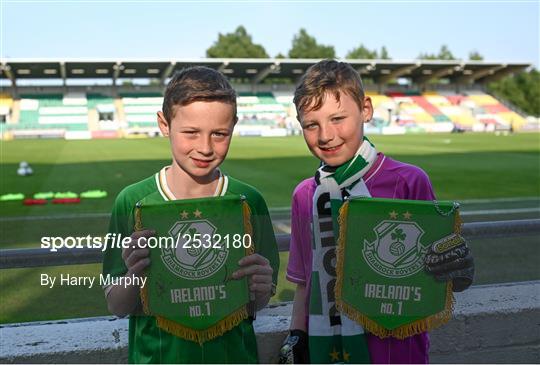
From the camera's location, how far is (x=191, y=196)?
172 centimetres

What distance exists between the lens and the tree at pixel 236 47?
71875mm

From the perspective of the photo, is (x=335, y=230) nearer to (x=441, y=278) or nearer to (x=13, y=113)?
(x=441, y=278)

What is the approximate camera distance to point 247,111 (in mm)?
46875

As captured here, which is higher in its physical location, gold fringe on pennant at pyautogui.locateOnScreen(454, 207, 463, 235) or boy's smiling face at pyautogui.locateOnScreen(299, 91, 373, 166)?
boy's smiling face at pyautogui.locateOnScreen(299, 91, 373, 166)

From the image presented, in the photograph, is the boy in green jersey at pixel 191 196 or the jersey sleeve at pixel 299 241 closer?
the boy in green jersey at pixel 191 196

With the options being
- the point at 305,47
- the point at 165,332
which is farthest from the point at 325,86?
the point at 305,47

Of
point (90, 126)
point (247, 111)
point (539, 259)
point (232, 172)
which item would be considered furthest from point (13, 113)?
point (539, 259)

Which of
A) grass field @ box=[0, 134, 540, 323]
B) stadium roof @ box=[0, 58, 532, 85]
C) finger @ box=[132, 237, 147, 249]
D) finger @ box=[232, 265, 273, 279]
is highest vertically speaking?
stadium roof @ box=[0, 58, 532, 85]

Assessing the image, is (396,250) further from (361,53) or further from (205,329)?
(361,53)

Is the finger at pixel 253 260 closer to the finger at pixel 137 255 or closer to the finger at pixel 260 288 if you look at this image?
the finger at pixel 260 288

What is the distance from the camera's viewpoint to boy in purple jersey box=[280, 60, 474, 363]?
1.68 meters

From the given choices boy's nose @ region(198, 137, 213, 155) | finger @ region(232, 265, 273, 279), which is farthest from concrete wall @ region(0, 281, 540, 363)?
boy's nose @ region(198, 137, 213, 155)

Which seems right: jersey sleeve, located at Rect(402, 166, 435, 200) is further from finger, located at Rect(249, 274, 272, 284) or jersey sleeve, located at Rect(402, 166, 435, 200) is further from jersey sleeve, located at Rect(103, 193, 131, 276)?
jersey sleeve, located at Rect(103, 193, 131, 276)

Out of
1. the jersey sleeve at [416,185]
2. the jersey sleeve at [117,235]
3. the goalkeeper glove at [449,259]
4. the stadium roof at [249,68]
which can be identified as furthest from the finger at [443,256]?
the stadium roof at [249,68]
